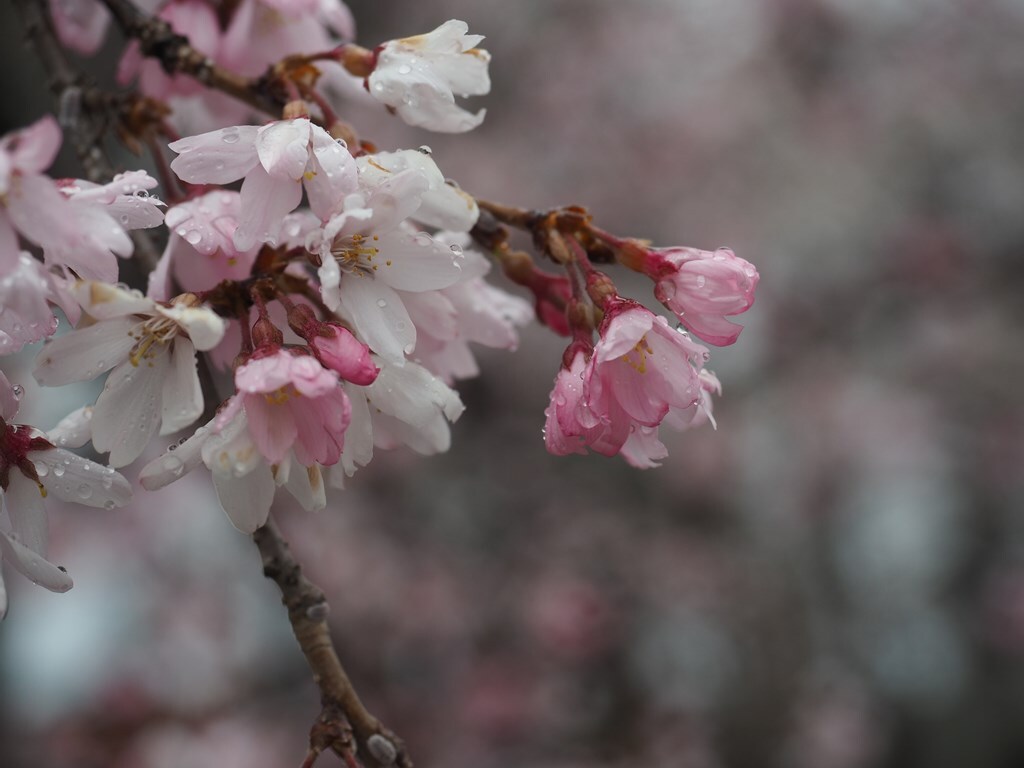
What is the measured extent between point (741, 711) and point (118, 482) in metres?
3.36

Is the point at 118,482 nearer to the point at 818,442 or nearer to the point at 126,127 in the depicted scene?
the point at 126,127

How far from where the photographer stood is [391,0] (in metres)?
3.98

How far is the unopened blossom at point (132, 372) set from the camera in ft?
2.10

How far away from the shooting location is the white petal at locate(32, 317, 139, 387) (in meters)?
0.63

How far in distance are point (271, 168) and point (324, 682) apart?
384 millimetres

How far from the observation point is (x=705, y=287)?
2.22 feet

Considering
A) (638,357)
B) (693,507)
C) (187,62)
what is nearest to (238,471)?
(638,357)

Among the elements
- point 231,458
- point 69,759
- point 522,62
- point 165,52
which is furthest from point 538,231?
point 522,62

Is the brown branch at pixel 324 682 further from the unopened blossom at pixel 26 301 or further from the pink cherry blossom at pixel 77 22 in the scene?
the pink cherry blossom at pixel 77 22

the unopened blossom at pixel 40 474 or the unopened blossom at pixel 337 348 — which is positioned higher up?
the unopened blossom at pixel 337 348

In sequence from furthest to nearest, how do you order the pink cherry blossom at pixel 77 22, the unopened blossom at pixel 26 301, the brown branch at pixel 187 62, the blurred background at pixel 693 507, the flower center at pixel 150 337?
the blurred background at pixel 693 507 < the pink cherry blossom at pixel 77 22 < the brown branch at pixel 187 62 < the flower center at pixel 150 337 < the unopened blossom at pixel 26 301

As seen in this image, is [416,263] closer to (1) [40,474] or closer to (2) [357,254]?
(2) [357,254]

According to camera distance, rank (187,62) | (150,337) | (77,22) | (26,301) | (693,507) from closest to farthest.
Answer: (26,301) → (150,337) → (187,62) → (77,22) → (693,507)

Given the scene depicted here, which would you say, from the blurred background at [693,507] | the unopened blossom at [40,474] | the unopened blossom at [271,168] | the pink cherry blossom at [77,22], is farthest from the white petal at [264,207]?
the blurred background at [693,507]
